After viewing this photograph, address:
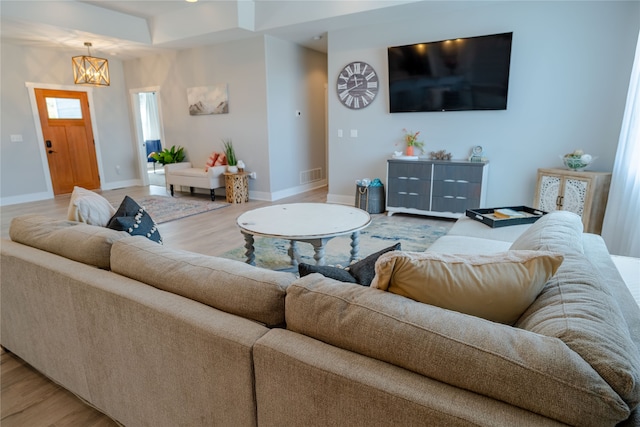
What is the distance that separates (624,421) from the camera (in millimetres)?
672

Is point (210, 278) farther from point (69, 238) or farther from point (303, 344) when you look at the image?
point (69, 238)

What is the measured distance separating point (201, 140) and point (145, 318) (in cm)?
600

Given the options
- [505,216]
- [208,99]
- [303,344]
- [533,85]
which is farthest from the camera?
[208,99]

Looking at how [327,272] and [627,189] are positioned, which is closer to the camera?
[327,272]

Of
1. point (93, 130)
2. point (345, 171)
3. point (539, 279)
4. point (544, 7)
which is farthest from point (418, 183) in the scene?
point (93, 130)

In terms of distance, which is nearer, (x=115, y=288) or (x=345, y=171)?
(x=115, y=288)

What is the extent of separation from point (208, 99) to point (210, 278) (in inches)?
231

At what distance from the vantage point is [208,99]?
629 cm

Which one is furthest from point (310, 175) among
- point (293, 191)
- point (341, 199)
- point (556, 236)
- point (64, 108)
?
point (556, 236)

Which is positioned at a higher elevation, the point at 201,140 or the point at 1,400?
the point at 201,140

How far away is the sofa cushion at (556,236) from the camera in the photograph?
1.35 meters

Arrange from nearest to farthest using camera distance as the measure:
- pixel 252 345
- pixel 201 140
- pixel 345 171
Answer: pixel 252 345
pixel 345 171
pixel 201 140

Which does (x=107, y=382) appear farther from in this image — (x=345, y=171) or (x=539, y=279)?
(x=345, y=171)

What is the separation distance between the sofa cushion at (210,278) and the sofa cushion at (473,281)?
12.5 inches
